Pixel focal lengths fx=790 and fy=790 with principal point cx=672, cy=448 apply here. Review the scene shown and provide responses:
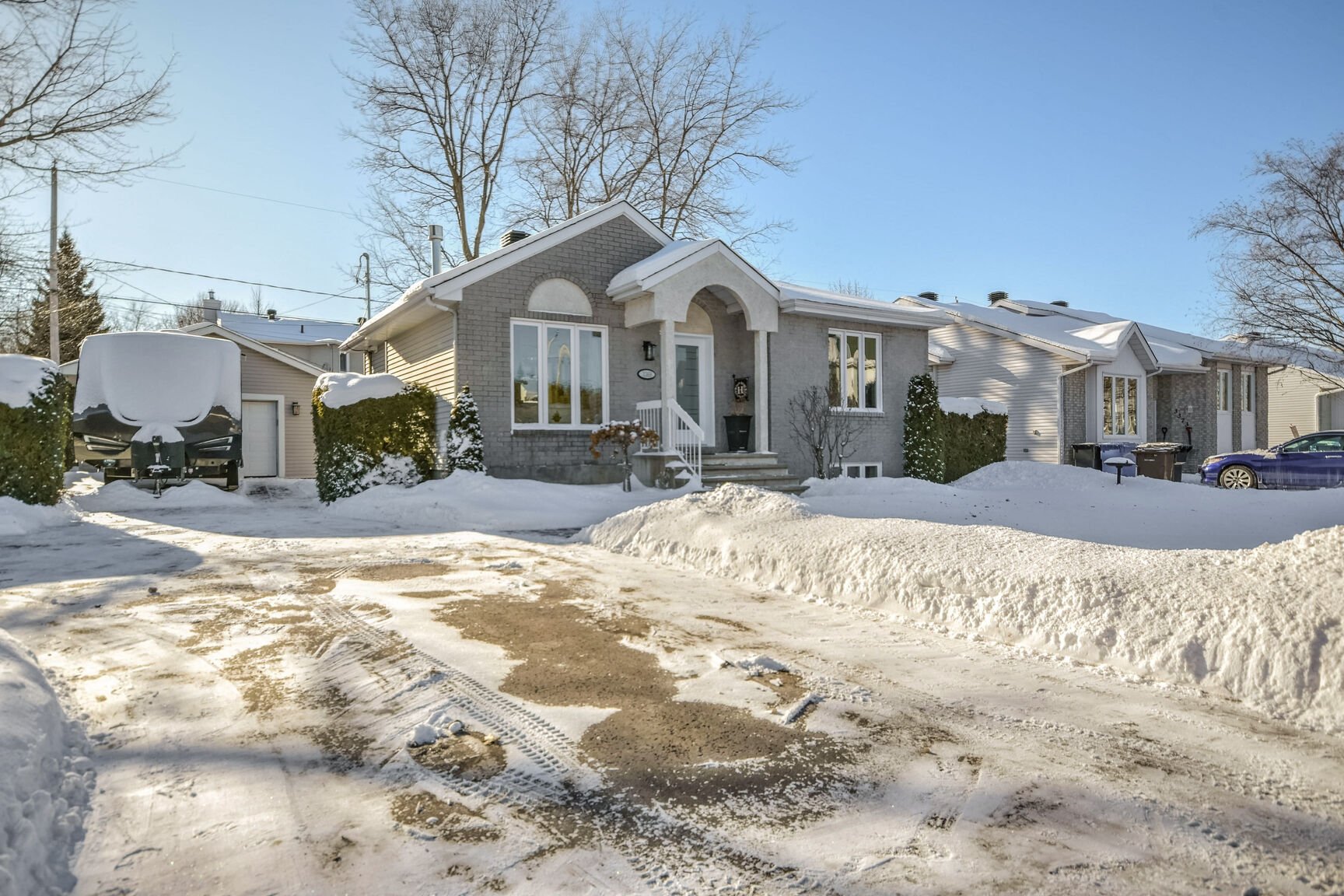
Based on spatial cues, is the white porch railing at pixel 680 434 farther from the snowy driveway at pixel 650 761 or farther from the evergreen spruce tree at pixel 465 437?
the snowy driveway at pixel 650 761

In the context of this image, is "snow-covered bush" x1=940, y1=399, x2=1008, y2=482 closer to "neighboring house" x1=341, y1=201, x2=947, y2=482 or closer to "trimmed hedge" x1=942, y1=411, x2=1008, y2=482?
"trimmed hedge" x1=942, y1=411, x2=1008, y2=482

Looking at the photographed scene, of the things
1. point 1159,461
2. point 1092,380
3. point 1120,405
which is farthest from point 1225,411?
point 1159,461

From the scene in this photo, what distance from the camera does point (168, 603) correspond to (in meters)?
5.36

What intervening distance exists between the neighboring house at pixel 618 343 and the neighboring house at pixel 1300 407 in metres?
24.5

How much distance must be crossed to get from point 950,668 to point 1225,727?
44.8 inches

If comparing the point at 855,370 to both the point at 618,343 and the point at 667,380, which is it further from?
the point at 618,343

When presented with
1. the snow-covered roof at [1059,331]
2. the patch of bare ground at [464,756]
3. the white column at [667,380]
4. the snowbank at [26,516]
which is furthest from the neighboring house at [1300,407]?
the snowbank at [26,516]

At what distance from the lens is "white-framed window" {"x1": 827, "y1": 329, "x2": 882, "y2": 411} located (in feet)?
50.9

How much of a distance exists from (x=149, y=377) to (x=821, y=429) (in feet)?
39.2

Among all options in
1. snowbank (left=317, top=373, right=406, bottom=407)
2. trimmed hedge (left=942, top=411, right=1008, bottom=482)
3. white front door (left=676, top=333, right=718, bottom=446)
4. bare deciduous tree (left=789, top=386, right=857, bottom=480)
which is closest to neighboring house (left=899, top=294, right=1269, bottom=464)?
trimmed hedge (left=942, top=411, right=1008, bottom=482)

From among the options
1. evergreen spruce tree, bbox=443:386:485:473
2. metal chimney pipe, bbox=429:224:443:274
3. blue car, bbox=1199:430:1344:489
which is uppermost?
metal chimney pipe, bbox=429:224:443:274

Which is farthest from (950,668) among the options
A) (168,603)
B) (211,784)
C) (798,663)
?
(168,603)

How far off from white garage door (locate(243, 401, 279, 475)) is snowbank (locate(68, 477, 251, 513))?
793 cm

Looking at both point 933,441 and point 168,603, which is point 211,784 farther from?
point 933,441
